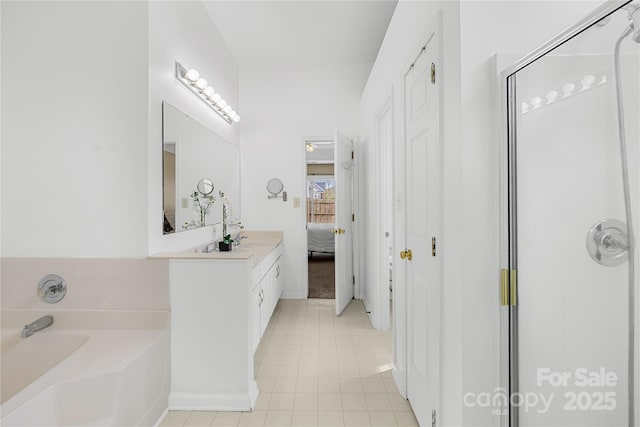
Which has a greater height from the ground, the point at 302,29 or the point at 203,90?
Answer: the point at 302,29

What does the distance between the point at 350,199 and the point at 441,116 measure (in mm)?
2362

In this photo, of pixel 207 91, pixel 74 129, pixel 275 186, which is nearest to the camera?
pixel 74 129

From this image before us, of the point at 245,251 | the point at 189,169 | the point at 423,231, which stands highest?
the point at 189,169

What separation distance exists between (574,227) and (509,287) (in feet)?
0.98

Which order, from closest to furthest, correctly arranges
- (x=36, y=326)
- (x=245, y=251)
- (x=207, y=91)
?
(x=36, y=326)
(x=245, y=251)
(x=207, y=91)

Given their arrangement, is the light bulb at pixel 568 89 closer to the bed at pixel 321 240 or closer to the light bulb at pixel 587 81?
the light bulb at pixel 587 81

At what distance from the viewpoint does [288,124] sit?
3.93 meters

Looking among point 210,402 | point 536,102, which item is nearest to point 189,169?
point 210,402

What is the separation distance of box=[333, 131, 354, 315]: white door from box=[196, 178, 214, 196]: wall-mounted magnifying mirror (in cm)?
123

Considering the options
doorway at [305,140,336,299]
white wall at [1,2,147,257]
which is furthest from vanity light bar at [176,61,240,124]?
doorway at [305,140,336,299]

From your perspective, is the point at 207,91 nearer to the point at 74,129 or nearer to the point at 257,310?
the point at 74,129

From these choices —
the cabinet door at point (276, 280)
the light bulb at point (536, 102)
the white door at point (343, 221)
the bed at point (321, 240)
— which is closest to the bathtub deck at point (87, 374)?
the cabinet door at point (276, 280)

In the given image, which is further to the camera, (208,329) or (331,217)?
(331,217)

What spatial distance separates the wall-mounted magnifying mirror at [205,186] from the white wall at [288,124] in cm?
106
